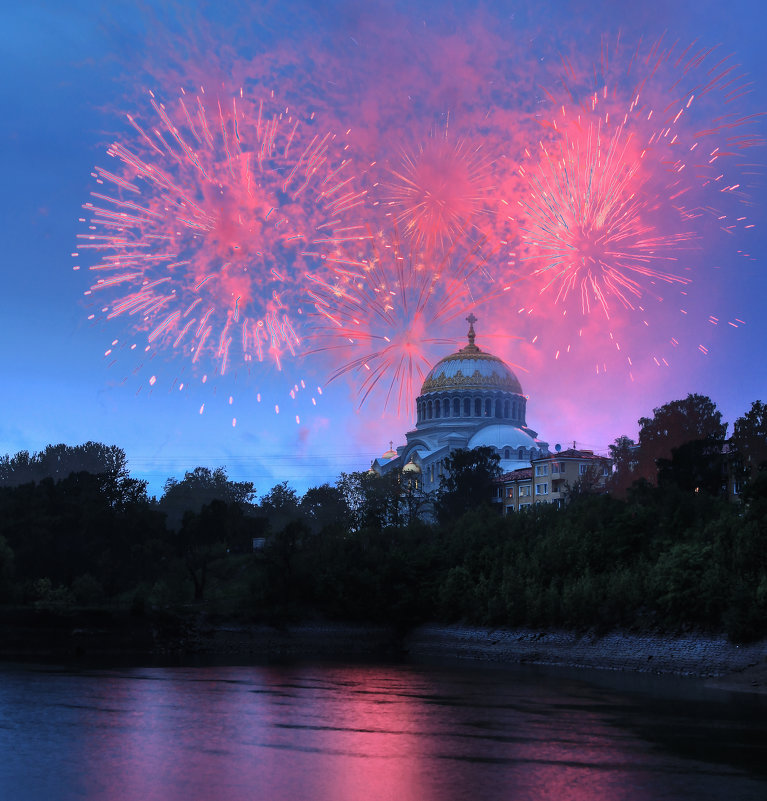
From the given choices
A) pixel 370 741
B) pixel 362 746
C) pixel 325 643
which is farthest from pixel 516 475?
pixel 362 746

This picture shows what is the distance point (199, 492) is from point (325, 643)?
7446 cm

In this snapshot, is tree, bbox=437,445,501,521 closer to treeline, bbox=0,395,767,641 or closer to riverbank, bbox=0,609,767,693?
treeline, bbox=0,395,767,641

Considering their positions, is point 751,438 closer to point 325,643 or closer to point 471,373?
point 325,643

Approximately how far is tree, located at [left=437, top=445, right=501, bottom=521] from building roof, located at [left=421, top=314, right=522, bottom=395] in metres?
19.7

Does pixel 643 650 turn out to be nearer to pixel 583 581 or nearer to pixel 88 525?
pixel 583 581

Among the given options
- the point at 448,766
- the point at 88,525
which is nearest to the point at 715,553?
the point at 448,766

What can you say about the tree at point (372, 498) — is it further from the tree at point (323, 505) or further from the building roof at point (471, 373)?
the building roof at point (471, 373)

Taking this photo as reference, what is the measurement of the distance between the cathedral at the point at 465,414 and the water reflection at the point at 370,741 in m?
61.5

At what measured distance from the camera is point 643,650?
164 feet

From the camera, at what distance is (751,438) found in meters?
63.5

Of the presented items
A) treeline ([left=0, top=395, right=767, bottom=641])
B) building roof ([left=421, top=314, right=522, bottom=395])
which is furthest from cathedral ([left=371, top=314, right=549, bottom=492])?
treeline ([left=0, top=395, right=767, bottom=641])

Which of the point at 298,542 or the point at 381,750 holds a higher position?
the point at 298,542

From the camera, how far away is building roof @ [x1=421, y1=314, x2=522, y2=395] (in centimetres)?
10888

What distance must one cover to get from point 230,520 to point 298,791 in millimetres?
70837
